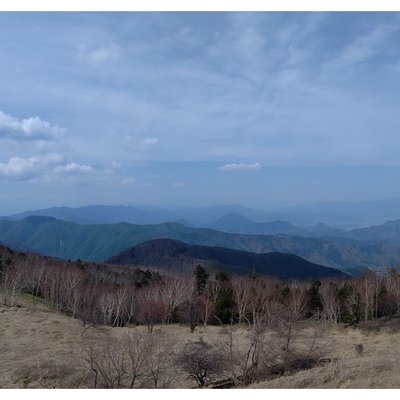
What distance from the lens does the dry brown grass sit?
18.6m

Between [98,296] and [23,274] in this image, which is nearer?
[98,296]

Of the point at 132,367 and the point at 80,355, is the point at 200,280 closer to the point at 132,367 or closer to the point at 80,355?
the point at 80,355

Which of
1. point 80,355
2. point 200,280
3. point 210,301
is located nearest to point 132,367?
point 80,355

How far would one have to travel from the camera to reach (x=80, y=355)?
29719mm

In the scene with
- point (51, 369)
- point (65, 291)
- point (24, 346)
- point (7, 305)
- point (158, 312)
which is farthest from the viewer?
point (65, 291)

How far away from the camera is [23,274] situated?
68.9 m

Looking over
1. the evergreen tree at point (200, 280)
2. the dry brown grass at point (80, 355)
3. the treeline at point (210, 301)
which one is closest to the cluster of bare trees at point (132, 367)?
the dry brown grass at point (80, 355)

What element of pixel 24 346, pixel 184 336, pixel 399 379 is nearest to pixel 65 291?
pixel 184 336

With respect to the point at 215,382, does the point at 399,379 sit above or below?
above

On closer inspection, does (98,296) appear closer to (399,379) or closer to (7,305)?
(7,305)

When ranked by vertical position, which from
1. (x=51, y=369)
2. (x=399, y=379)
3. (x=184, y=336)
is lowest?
(x=184, y=336)

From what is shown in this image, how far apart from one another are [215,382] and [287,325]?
10.6 m

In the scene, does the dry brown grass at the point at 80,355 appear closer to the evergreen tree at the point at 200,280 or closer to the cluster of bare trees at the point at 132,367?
the cluster of bare trees at the point at 132,367

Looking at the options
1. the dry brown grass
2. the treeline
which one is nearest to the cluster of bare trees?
the dry brown grass
